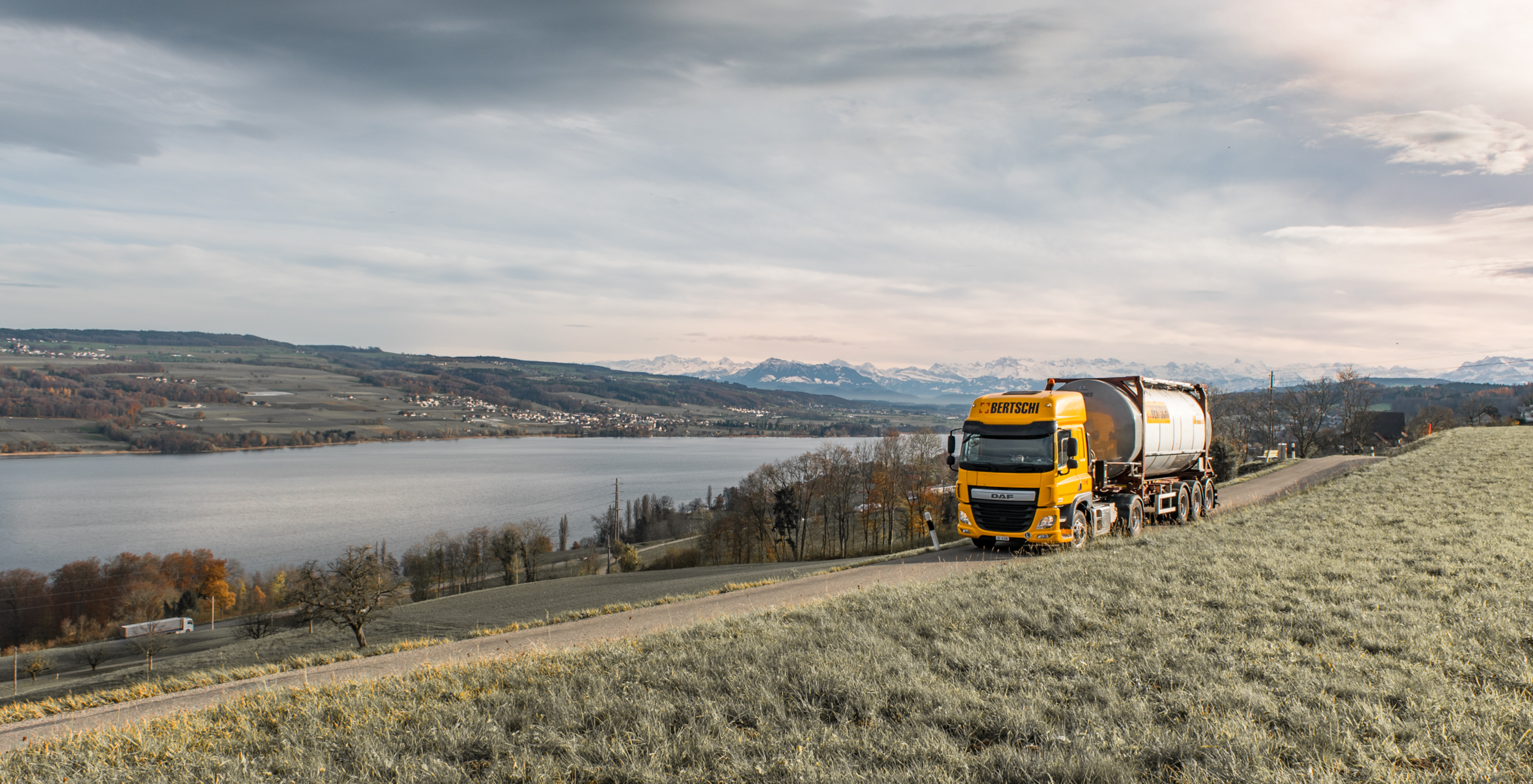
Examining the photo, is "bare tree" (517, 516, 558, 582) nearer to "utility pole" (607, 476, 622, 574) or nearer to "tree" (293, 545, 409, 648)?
"utility pole" (607, 476, 622, 574)

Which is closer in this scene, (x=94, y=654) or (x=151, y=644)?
(x=94, y=654)

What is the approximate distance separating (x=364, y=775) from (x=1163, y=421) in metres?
20.3

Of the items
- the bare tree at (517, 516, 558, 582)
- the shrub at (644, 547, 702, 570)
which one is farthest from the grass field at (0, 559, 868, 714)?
the shrub at (644, 547, 702, 570)

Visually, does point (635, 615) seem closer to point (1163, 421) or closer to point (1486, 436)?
point (1163, 421)

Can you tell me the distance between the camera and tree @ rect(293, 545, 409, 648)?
→ 30594 millimetres

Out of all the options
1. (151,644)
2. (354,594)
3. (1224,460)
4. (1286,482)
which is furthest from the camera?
(151,644)

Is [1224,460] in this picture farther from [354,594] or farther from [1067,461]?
[354,594]

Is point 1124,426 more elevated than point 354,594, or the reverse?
→ point 1124,426

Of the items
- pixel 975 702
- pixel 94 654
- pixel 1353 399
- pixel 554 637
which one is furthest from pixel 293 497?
pixel 1353 399

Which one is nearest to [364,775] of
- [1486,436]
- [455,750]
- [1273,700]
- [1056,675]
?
[455,750]

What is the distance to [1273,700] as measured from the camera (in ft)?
18.2

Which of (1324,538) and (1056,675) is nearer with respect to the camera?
(1056,675)

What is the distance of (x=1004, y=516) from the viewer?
51.8 feet

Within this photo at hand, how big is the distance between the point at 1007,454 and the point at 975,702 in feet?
35.5
